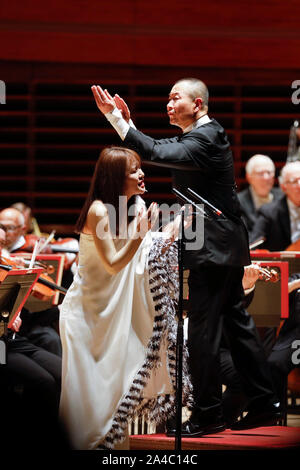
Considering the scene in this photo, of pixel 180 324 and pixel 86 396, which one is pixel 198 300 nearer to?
pixel 180 324

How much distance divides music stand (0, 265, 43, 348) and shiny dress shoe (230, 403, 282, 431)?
1030mm

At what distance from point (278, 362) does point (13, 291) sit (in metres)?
1.42

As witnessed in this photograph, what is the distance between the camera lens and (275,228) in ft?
16.0

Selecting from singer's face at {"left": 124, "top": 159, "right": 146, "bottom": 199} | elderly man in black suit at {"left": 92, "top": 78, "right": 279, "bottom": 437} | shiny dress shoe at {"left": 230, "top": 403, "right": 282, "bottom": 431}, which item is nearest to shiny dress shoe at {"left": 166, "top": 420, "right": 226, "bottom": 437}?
elderly man in black suit at {"left": 92, "top": 78, "right": 279, "bottom": 437}

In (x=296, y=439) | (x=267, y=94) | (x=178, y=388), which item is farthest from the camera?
(x=267, y=94)

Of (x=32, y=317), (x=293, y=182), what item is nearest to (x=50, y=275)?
(x=32, y=317)

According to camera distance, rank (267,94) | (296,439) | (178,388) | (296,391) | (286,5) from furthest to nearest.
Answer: (267,94) < (286,5) < (296,391) < (296,439) < (178,388)

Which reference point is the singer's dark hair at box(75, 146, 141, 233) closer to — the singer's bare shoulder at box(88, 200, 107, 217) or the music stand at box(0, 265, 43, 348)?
the singer's bare shoulder at box(88, 200, 107, 217)

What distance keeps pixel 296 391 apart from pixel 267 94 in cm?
388

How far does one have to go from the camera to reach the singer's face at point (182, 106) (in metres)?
2.81

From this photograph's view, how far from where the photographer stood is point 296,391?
3961mm

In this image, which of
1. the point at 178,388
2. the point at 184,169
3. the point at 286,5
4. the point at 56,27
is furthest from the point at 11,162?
the point at 178,388

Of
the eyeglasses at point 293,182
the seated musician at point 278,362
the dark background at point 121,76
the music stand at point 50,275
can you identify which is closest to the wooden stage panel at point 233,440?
the seated musician at point 278,362

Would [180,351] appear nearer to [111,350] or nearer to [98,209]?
[111,350]
